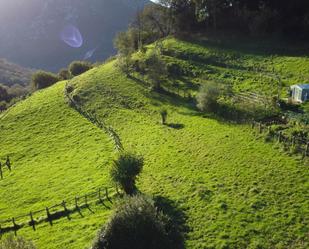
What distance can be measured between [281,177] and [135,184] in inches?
634

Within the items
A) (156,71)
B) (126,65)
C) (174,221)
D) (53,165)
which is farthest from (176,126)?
(126,65)

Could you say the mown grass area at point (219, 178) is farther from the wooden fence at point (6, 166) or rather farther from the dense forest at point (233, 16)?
the dense forest at point (233, 16)

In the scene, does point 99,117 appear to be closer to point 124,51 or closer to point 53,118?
point 53,118

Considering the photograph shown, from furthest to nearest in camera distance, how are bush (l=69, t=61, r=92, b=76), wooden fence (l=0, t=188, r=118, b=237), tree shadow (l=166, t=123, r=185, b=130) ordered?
bush (l=69, t=61, r=92, b=76), tree shadow (l=166, t=123, r=185, b=130), wooden fence (l=0, t=188, r=118, b=237)

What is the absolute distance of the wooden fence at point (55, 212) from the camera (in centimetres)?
4334

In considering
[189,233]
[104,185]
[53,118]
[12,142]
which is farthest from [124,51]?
[189,233]

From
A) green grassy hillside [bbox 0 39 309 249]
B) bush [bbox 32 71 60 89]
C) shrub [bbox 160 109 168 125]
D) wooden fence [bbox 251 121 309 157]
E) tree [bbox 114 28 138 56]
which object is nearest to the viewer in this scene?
green grassy hillside [bbox 0 39 309 249]

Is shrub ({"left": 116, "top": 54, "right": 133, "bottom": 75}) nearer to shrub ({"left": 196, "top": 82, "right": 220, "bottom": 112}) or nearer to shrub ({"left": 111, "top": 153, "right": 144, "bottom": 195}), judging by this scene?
shrub ({"left": 196, "top": 82, "right": 220, "bottom": 112})

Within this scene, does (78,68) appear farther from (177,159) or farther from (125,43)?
(177,159)

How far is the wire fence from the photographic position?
61.1m

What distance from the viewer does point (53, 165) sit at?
5856 centimetres

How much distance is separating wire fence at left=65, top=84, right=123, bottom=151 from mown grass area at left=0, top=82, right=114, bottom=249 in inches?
35.3

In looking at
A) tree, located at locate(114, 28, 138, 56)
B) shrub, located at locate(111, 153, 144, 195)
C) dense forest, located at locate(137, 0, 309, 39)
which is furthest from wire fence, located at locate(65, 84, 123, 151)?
dense forest, located at locate(137, 0, 309, 39)

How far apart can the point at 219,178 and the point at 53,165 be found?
26444 millimetres
